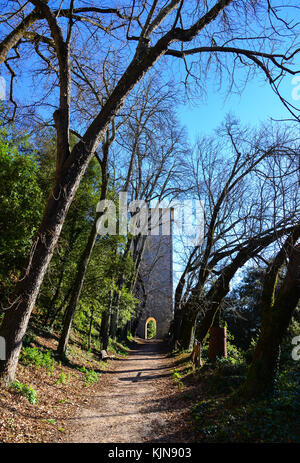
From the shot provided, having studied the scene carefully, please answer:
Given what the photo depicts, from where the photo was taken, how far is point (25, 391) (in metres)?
5.36

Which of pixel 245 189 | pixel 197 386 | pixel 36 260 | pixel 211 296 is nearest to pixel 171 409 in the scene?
pixel 197 386

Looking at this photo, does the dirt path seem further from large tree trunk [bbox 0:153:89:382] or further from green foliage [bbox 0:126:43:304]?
green foliage [bbox 0:126:43:304]

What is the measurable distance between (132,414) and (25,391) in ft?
6.63

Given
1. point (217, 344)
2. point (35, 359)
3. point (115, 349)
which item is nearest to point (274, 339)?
point (217, 344)

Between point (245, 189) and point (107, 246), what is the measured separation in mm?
6382

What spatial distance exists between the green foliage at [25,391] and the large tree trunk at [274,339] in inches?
A: 141

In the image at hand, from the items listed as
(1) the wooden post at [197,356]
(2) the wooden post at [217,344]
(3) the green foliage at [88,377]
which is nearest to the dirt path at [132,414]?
(3) the green foliage at [88,377]

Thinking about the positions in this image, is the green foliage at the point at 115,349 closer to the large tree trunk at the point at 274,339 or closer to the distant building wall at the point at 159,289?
the distant building wall at the point at 159,289

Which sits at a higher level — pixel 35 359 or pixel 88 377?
pixel 35 359

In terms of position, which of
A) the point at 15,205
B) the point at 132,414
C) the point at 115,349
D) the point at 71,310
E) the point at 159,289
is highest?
the point at 15,205

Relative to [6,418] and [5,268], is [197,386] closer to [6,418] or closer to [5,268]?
[6,418]

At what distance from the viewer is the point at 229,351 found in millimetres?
10945

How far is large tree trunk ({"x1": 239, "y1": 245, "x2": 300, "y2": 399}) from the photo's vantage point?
5.43 metres

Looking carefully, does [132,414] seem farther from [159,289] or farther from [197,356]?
[159,289]
